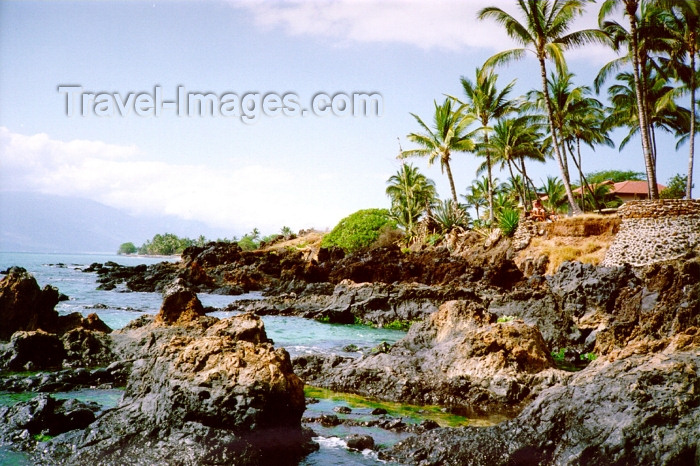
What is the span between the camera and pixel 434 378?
28.6 feet

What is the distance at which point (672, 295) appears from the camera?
38.1 ft

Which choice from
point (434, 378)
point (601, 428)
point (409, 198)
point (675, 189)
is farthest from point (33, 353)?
point (675, 189)

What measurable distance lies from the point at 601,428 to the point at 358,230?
44.7 meters

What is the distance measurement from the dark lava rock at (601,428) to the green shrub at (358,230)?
41.6 metres

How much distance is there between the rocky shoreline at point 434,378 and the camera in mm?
5219

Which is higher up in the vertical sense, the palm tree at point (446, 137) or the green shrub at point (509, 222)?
the palm tree at point (446, 137)

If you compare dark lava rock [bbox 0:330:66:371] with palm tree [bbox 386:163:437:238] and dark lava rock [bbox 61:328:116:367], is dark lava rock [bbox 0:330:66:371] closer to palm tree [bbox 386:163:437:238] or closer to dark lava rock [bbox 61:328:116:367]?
dark lava rock [bbox 61:328:116:367]

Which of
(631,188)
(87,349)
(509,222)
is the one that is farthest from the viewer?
(631,188)

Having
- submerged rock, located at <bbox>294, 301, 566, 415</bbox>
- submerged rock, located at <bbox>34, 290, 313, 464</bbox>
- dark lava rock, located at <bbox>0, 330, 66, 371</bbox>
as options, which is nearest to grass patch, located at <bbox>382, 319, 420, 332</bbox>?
submerged rock, located at <bbox>294, 301, 566, 415</bbox>

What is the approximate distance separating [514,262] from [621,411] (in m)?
22.0

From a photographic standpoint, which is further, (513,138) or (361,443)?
(513,138)

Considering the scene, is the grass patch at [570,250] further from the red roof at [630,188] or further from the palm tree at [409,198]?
the red roof at [630,188]

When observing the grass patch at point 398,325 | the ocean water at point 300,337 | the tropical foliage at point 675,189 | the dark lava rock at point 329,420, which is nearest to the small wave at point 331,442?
the ocean water at point 300,337

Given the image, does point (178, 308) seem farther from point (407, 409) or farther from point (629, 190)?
point (629, 190)
